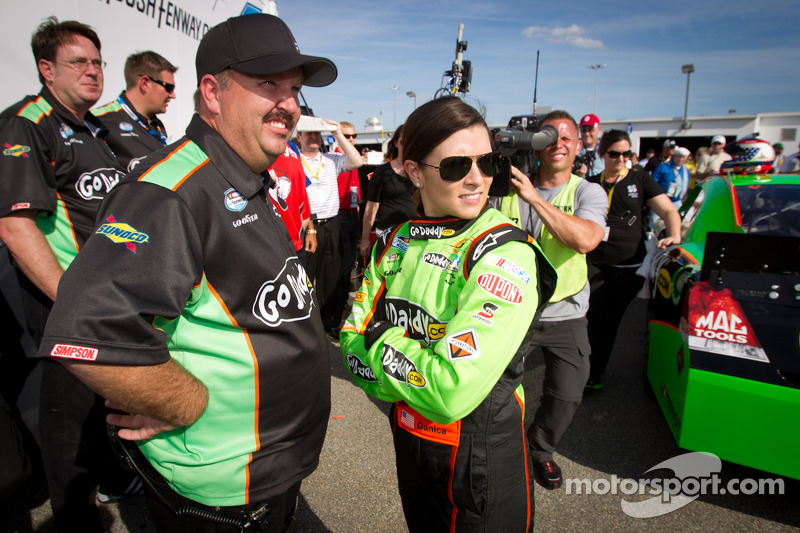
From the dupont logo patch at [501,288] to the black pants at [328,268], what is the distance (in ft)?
12.9

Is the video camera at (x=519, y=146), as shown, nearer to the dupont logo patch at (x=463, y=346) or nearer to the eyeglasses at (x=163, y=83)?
the dupont logo patch at (x=463, y=346)

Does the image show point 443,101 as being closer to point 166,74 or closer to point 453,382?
point 453,382

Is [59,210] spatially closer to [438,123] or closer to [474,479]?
[438,123]

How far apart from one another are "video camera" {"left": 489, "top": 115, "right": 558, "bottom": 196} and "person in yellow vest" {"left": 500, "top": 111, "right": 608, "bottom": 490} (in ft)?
0.51

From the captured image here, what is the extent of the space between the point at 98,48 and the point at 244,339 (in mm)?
2313

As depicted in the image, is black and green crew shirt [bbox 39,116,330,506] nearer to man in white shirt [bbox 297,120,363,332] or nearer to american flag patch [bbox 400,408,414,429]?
american flag patch [bbox 400,408,414,429]

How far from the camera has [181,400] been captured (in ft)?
3.57

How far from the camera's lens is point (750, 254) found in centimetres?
238

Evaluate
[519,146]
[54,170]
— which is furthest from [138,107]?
[519,146]

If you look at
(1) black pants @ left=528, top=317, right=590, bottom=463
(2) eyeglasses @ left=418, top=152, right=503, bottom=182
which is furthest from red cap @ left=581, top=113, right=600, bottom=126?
(2) eyeglasses @ left=418, top=152, right=503, bottom=182

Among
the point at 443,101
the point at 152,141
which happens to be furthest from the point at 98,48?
the point at 443,101

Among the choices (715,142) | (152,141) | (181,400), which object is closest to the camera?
(181,400)

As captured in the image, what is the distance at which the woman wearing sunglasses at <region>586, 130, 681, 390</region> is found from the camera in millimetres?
3588

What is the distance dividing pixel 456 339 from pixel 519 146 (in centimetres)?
148
